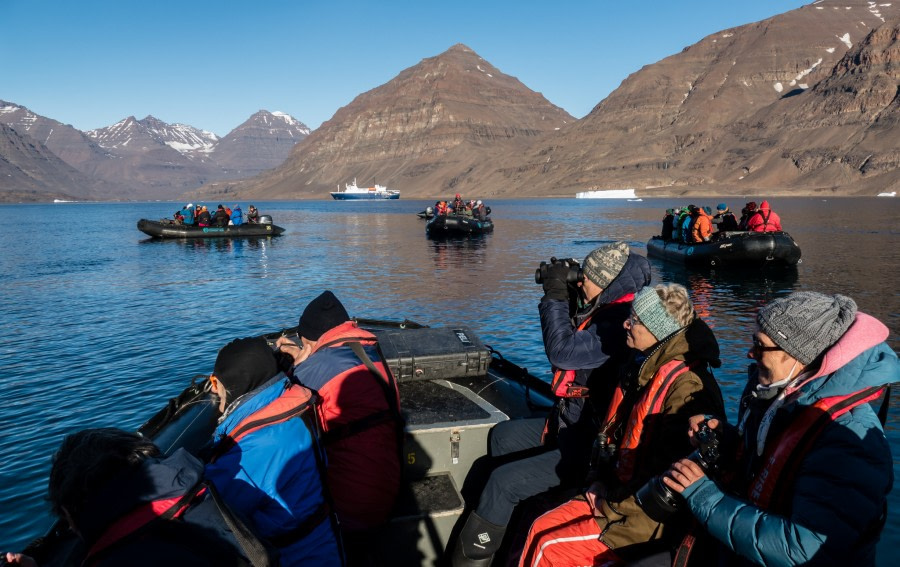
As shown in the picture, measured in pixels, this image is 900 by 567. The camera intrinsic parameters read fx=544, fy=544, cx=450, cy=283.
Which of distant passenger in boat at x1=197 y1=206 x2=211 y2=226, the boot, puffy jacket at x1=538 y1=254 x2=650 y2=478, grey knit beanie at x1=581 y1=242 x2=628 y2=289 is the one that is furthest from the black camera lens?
distant passenger in boat at x1=197 y1=206 x2=211 y2=226

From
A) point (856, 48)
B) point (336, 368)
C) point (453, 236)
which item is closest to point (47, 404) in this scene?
point (336, 368)

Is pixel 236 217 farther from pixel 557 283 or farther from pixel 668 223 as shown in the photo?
pixel 557 283

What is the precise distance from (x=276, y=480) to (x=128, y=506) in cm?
86

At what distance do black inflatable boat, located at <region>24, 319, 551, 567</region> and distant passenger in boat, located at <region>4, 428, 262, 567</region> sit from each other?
1740 mm

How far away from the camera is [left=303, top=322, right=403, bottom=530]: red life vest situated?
12.2 ft

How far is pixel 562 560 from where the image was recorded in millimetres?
3270

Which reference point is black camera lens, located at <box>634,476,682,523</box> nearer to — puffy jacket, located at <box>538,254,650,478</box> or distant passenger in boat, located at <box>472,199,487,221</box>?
puffy jacket, located at <box>538,254,650,478</box>

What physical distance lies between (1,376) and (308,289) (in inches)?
476

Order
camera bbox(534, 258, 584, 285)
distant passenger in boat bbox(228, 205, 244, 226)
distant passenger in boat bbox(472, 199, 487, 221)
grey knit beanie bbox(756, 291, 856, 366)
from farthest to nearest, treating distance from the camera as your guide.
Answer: distant passenger in boat bbox(472, 199, 487, 221)
distant passenger in boat bbox(228, 205, 244, 226)
camera bbox(534, 258, 584, 285)
grey knit beanie bbox(756, 291, 856, 366)

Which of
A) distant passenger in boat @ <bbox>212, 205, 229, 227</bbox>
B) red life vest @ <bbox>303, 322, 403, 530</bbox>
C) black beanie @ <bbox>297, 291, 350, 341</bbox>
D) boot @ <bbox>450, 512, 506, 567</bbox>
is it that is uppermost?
distant passenger in boat @ <bbox>212, 205, 229, 227</bbox>

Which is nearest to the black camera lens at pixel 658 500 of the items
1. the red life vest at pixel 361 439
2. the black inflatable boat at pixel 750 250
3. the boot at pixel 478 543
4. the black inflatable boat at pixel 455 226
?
the boot at pixel 478 543

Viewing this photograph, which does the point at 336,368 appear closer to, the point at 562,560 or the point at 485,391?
the point at 562,560

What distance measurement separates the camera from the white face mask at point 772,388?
2.74 meters

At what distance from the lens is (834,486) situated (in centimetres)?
229
